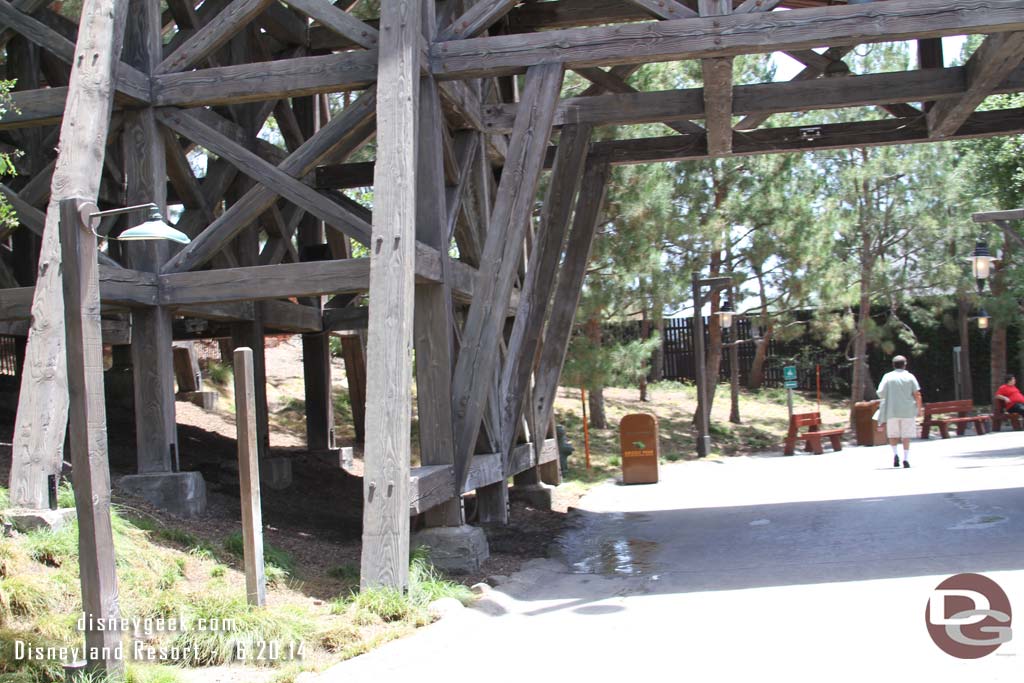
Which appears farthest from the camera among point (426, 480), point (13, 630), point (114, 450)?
point (114, 450)

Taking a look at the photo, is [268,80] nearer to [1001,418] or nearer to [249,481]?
[249,481]

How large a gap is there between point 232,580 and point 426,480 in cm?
152

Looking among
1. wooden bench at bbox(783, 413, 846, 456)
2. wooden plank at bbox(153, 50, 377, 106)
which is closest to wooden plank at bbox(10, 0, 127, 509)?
wooden plank at bbox(153, 50, 377, 106)

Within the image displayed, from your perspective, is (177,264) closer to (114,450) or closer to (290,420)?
(114,450)

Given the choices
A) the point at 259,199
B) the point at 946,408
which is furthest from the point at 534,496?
the point at 946,408

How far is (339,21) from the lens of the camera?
828 cm

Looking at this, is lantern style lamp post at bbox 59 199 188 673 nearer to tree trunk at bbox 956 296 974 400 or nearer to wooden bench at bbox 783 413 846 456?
wooden bench at bbox 783 413 846 456

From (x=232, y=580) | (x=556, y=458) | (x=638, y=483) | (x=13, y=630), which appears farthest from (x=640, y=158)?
(x=13, y=630)

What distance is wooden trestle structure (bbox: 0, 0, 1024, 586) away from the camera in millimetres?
7031

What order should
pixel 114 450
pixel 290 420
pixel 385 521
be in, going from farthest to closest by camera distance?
pixel 290 420, pixel 114 450, pixel 385 521

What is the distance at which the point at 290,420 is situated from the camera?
19.2 m

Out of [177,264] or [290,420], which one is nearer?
[177,264]

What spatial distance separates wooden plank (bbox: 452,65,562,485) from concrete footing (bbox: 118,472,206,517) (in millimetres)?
2150

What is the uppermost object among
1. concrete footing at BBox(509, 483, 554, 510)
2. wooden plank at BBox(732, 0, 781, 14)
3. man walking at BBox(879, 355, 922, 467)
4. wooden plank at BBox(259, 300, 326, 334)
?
wooden plank at BBox(732, 0, 781, 14)
